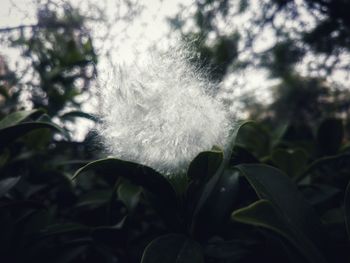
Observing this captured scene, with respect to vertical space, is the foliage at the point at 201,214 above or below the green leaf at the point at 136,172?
below

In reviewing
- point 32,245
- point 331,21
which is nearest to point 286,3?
point 331,21

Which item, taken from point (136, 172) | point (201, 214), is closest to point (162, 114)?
point (136, 172)

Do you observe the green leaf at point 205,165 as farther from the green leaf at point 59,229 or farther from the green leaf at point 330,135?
the green leaf at point 330,135

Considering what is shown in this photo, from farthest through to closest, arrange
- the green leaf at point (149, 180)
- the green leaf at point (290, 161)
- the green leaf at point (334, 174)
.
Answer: the green leaf at point (334, 174) → the green leaf at point (290, 161) → the green leaf at point (149, 180)

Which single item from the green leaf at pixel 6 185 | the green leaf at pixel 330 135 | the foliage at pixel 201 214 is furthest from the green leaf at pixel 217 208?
the green leaf at pixel 330 135

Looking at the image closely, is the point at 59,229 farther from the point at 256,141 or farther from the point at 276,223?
the point at 256,141

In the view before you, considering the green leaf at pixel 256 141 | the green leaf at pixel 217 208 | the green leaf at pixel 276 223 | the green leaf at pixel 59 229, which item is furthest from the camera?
the green leaf at pixel 256 141

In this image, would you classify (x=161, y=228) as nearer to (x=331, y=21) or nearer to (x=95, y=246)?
(x=95, y=246)
